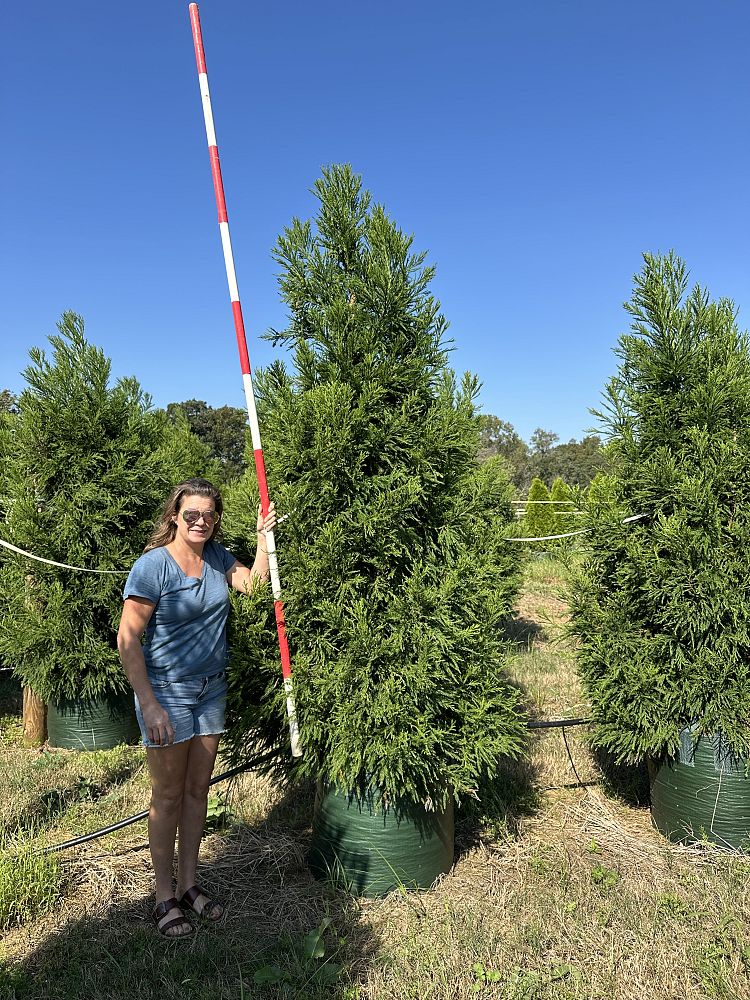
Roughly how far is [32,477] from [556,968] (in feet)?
17.9

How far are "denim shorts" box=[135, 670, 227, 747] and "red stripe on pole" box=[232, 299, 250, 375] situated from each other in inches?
59.5

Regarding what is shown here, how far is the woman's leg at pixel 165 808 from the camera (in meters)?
2.98

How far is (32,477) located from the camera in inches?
234

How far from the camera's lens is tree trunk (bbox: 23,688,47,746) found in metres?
6.11

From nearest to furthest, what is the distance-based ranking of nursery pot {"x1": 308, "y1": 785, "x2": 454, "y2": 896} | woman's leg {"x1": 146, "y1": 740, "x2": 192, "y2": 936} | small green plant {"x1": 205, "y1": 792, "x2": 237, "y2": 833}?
woman's leg {"x1": 146, "y1": 740, "x2": 192, "y2": 936}, nursery pot {"x1": 308, "y1": 785, "x2": 454, "y2": 896}, small green plant {"x1": 205, "y1": 792, "x2": 237, "y2": 833}

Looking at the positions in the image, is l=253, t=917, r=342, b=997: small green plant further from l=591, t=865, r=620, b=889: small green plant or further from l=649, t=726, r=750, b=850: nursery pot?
l=649, t=726, r=750, b=850: nursery pot

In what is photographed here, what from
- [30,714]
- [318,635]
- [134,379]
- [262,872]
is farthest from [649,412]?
[30,714]

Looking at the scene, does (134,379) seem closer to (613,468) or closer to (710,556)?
(613,468)

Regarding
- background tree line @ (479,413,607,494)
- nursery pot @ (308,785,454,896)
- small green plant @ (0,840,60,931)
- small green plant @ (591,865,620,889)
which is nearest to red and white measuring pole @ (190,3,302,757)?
nursery pot @ (308,785,454,896)

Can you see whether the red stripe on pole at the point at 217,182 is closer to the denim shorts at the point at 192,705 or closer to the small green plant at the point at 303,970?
the denim shorts at the point at 192,705

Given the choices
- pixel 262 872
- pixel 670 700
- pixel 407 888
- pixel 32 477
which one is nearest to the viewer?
pixel 407 888

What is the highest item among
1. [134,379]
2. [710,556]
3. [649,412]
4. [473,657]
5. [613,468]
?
[134,379]

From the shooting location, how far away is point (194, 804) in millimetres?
3172

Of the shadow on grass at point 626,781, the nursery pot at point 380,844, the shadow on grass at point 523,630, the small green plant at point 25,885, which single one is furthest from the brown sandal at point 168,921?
the shadow on grass at point 523,630
